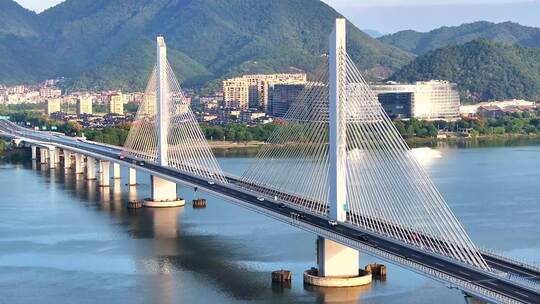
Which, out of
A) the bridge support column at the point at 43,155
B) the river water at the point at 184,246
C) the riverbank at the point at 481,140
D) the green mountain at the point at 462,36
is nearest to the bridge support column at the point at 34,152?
the bridge support column at the point at 43,155

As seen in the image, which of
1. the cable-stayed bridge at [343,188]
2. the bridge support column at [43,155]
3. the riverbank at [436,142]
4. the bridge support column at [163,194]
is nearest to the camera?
the cable-stayed bridge at [343,188]

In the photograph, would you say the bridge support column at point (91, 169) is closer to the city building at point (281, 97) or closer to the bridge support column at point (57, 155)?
the bridge support column at point (57, 155)

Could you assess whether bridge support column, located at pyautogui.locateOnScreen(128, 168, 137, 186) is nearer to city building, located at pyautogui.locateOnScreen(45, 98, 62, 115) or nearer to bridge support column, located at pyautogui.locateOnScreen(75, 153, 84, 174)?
bridge support column, located at pyautogui.locateOnScreen(75, 153, 84, 174)

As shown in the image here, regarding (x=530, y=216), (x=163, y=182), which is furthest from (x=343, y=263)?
(x=163, y=182)

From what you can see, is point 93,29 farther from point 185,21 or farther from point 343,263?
point 343,263

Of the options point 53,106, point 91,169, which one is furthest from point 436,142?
point 53,106

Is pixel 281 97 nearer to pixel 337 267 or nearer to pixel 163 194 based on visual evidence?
pixel 163 194

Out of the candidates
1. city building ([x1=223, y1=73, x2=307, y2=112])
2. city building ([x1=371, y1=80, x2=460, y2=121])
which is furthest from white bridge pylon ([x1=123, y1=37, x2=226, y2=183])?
city building ([x1=223, y1=73, x2=307, y2=112])
